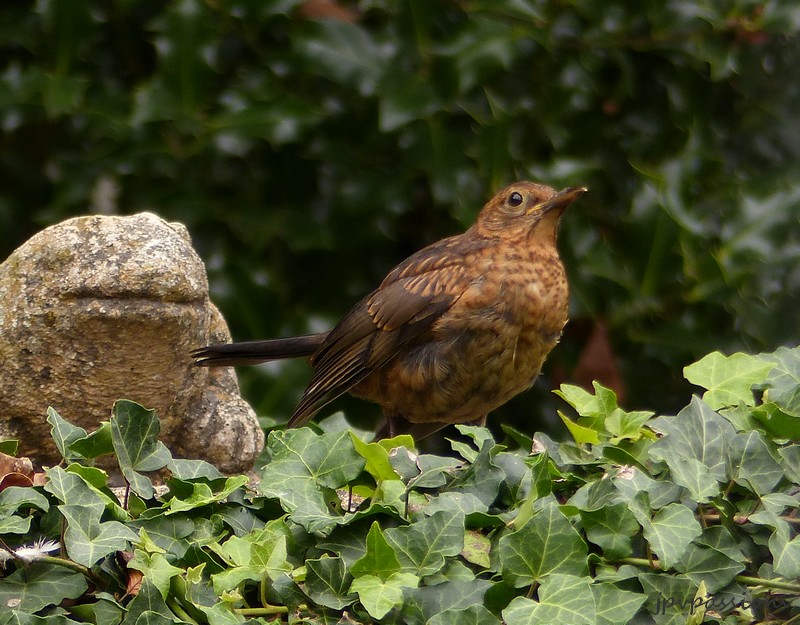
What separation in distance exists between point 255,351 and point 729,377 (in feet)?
3.60

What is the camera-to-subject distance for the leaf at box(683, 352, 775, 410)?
202 centimetres

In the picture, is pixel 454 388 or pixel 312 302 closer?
pixel 454 388

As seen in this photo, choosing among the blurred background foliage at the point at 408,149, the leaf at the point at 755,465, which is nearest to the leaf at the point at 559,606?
the leaf at the point at 755,465

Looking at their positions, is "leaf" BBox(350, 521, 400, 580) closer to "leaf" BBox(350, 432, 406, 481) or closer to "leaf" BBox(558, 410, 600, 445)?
"leaf" BBox(350, 432, 406, 481)

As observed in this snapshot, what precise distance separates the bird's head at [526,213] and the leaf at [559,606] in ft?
5.20

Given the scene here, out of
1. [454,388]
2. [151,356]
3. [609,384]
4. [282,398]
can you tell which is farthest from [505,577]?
[609,384]

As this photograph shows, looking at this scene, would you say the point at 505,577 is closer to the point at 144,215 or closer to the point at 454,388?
the point at 144,215

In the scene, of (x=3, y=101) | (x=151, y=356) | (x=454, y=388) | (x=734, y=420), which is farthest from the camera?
(x=3, y=101)

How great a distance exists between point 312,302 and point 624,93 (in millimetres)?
1188

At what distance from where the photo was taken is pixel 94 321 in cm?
207

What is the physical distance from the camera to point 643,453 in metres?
1.98

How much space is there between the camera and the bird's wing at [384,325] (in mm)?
2855

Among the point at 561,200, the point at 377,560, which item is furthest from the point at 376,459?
the point at 561,200

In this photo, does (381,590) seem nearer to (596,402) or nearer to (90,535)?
(90,535)
